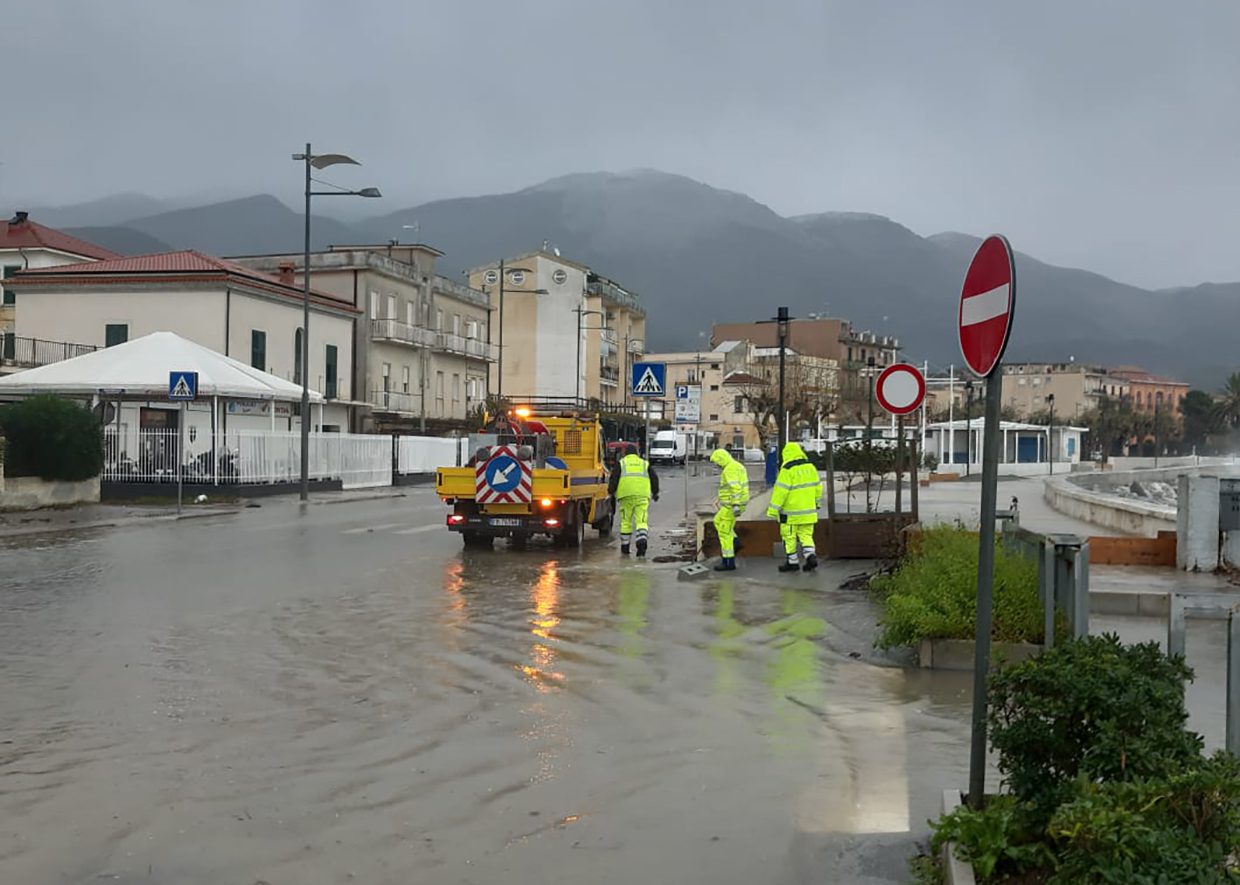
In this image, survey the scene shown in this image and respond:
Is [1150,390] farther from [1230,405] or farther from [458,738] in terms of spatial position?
[458,738]

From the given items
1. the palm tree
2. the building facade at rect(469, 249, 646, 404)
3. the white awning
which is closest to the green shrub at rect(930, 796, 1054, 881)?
the white awning

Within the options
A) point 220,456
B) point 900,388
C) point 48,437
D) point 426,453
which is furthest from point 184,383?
point 426,453

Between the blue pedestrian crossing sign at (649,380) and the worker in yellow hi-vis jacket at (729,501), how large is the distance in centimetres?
685

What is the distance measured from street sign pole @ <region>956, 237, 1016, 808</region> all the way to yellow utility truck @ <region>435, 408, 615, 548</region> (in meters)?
14.1

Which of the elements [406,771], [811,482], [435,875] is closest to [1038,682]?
[435,875]

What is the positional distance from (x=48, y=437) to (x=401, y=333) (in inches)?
1390

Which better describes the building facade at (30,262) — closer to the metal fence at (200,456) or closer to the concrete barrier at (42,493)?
the metal fence at (200,456)

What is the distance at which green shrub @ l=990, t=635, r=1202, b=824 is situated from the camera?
4035mm

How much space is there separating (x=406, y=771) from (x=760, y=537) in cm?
1151

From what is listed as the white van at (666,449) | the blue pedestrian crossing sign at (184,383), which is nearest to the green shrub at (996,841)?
the blue pedestrian crossing sign at (184,383)

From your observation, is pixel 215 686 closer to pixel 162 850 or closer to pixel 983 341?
pixel 162 850

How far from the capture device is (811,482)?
50.0ft

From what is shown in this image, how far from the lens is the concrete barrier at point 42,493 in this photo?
26.9 metres

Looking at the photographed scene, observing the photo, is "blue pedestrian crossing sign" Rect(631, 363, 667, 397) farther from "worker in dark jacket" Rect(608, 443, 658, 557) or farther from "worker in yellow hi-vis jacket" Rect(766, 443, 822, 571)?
"worker in yellow hi-vis jacket" Rect(766, 443, 822, 571)
